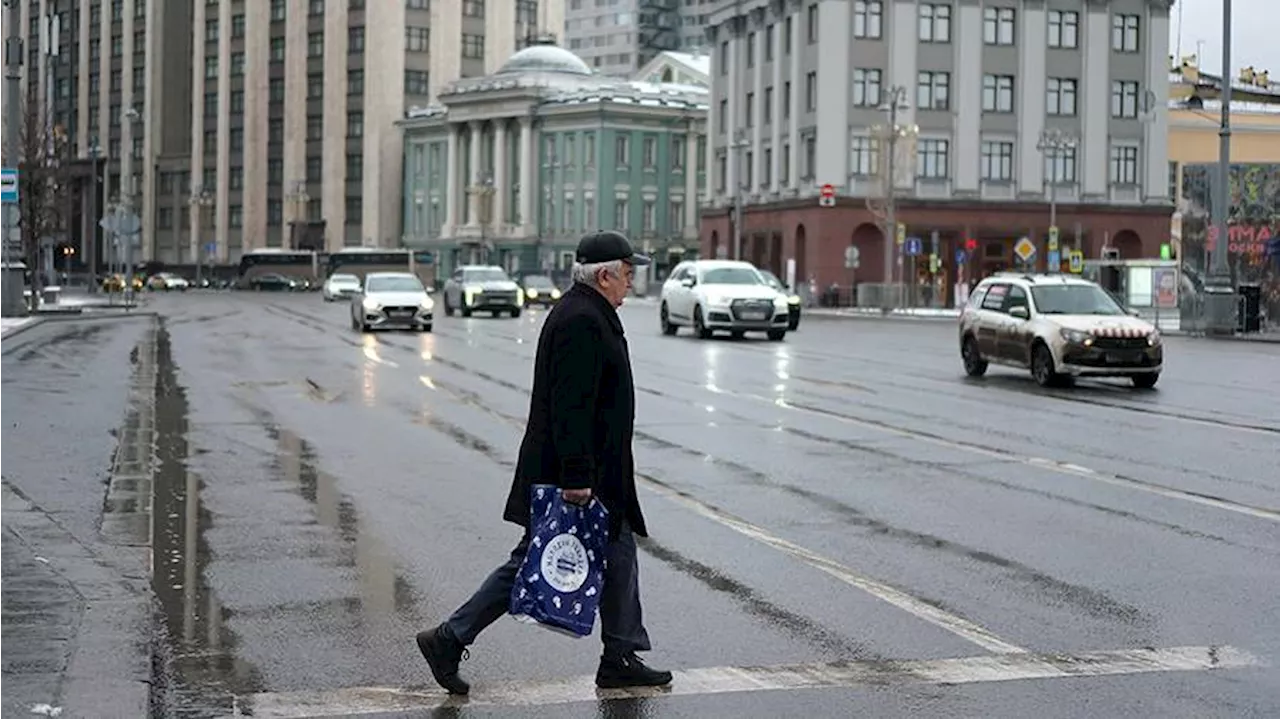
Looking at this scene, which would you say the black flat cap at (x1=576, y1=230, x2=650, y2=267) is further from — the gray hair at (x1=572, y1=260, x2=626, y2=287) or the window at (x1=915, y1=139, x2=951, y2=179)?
the window at (x1=915, y1=139, x2=951, y2=179)

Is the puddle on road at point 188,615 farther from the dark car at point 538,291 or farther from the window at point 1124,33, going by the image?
the window at point 1124,33

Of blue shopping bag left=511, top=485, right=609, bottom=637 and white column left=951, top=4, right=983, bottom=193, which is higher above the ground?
white column left=951, top=4, right=983, bottom=193

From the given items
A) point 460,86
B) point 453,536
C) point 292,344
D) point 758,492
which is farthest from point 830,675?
point 460,86

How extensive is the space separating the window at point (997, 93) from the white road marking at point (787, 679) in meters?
78.2

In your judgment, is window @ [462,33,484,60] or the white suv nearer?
the white suv

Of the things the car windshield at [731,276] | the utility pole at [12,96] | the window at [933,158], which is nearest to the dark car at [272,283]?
the window at [933,158]

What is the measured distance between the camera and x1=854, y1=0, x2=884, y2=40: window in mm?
83000

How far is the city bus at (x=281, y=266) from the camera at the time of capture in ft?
408

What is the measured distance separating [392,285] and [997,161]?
151ft

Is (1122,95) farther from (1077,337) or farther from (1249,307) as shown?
(1077,337)

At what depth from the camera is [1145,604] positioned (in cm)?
936

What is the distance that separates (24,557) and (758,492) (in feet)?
18.3

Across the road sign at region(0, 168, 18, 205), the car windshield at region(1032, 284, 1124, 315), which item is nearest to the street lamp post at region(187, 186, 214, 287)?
the road sign at region(0, 168, 18, 205)

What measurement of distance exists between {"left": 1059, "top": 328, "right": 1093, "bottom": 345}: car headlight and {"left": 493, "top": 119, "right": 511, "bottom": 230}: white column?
317 ft
